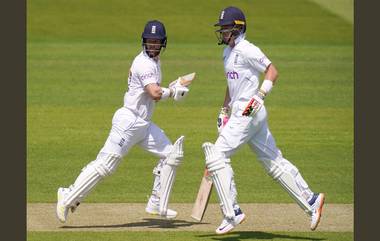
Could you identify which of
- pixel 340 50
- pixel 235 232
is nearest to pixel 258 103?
pixel 235 232

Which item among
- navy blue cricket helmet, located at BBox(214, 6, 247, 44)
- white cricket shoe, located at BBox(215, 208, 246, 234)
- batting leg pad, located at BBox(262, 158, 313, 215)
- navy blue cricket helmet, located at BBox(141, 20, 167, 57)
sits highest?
navy blue cricket helmet, located at BBox(214, 6, 247, 44)

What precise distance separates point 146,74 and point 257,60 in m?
1.16

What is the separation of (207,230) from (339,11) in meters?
27.4

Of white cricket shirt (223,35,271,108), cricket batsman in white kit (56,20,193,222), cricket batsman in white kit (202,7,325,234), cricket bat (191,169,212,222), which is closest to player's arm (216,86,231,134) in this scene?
cricket batsman in white kit (202,7,325,234)

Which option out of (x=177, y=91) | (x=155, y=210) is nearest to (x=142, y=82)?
(x=177, y=91)

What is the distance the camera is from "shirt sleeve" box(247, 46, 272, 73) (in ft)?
40.7

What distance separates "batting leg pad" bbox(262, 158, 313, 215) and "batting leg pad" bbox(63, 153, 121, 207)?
1.66 meters

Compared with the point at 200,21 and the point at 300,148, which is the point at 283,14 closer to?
the point at 200,21

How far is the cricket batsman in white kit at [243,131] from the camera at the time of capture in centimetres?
1223

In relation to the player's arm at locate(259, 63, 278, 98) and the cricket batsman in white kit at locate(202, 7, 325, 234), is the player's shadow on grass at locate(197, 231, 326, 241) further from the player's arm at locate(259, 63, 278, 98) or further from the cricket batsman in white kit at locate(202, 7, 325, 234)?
the player's arm at locate(259, 63, 278, 98)

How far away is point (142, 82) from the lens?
12750 mm

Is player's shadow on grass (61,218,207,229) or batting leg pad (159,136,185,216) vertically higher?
batting leg pad (159,136,185,216)

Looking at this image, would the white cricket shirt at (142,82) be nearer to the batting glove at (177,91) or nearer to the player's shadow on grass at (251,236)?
the batting glove at (177,91)

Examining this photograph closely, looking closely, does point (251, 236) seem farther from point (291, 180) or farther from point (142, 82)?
point (142, 82)
